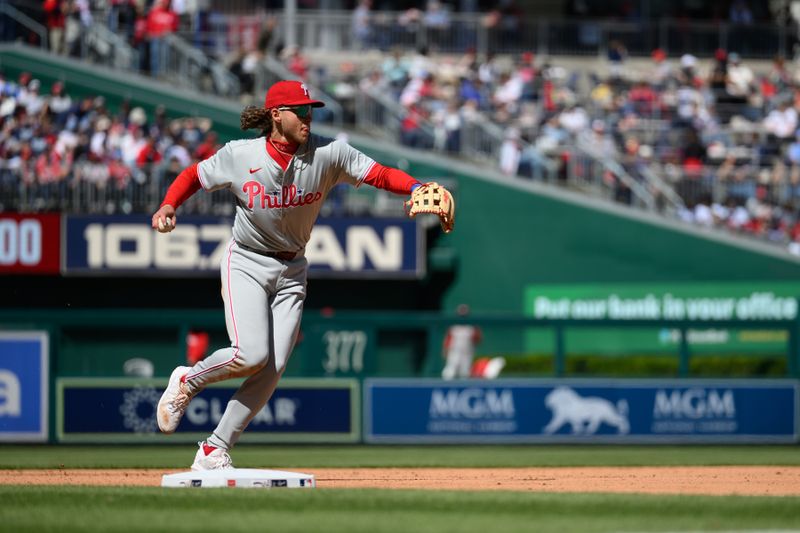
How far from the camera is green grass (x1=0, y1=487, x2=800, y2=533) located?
5.59 metres

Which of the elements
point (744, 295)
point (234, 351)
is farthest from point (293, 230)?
point (744, 295)

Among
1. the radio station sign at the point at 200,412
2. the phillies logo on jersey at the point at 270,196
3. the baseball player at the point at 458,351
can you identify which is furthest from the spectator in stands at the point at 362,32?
the phillies logo on jersey at the point at 270,196

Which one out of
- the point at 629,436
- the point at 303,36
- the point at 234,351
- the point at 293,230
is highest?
the point at 303,36

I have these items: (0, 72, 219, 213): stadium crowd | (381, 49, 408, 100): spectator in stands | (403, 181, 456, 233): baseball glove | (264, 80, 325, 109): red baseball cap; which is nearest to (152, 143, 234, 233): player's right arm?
(264, 80, 325, 109): red baseball cap

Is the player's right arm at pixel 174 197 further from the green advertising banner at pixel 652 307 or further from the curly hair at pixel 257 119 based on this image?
the green advertising banner at pixel 652 307

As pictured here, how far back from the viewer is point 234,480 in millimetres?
7184

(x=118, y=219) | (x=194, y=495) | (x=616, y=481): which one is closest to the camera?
(x=194, y=495)

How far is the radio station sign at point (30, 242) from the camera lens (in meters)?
19.5

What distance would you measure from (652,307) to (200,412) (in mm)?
9067

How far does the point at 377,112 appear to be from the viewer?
21.5 meters

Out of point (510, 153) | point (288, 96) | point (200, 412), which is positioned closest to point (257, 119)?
point (288, 96)

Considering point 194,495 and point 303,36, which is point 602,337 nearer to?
point 303,36

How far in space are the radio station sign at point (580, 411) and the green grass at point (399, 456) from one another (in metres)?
0.28

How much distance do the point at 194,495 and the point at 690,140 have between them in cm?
1649
